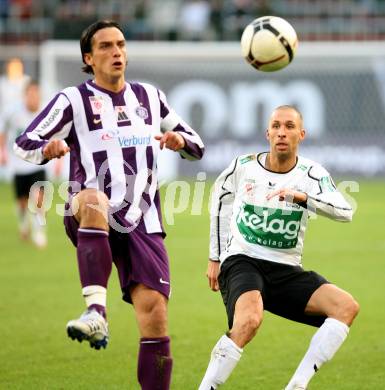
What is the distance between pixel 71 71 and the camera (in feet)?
77.5

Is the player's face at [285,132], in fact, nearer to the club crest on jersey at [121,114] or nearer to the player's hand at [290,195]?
the player's hand at [290,195]

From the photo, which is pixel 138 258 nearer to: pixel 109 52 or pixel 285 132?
pixel 109 52

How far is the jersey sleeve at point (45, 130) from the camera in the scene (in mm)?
6117

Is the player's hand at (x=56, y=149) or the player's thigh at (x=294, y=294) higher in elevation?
the player's hand at (x=56, y=149)

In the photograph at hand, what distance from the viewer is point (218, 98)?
939 inches

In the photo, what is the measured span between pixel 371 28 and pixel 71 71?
26.0 feet

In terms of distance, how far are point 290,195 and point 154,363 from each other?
134 centimetres

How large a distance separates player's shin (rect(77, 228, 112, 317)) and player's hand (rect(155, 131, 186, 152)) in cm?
71

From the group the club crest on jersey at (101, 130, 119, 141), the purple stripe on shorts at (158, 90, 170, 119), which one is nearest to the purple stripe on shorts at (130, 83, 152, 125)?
the purple stripe on shorts at (158, 90, 170, 119)

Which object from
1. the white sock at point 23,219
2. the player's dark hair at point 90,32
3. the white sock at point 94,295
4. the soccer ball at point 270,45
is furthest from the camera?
the white sock at point 23,219

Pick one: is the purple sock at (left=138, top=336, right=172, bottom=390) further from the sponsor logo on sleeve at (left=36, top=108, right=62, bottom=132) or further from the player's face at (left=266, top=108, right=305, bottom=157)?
the player's face at (left=266, top=108, right=305, bottom=157)

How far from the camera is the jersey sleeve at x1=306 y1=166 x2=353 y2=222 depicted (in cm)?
656

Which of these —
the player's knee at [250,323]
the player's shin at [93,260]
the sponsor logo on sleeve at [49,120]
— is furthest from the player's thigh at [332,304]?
the sponsor logo on sleeve at [49,120]

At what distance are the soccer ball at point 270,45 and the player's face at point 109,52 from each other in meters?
1.64
